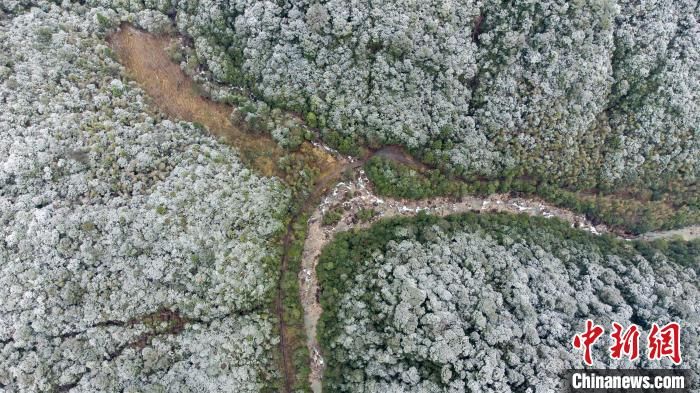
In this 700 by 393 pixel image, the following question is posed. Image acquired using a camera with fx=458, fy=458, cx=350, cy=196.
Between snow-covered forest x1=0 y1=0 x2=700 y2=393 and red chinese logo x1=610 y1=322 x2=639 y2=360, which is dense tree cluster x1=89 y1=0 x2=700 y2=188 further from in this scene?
red chinese logo x1=610 y1=322 x2=639 y2=360

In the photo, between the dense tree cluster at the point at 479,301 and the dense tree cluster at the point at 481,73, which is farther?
the dense tree cluster at the point at 481,73

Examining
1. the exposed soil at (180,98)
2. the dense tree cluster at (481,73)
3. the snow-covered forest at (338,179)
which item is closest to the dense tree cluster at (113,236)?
the snow-covered forest at (338,179)

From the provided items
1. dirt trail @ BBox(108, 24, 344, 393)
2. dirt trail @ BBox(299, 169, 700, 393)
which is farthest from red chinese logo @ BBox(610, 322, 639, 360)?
dirt trail @ BBox(108, 24, 344, 393)

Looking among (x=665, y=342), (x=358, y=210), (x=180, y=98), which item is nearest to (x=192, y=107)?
(x=180, y=98)

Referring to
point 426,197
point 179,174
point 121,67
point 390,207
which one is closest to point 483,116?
point 426,197

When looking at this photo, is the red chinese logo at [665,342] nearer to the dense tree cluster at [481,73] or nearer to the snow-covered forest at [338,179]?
the snow-covered forest at [338,179]

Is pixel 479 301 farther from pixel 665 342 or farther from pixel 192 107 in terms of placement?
pixel 192 107
